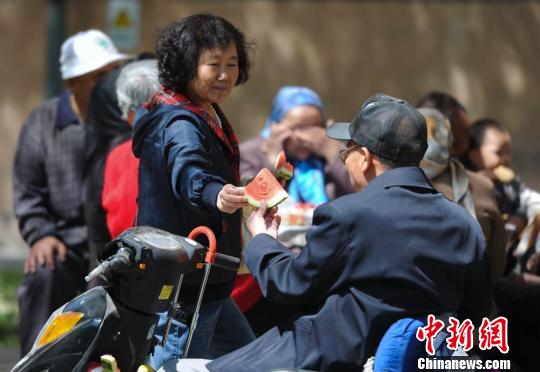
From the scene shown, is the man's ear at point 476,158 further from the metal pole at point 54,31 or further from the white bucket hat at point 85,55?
the metal pole at point 54,31

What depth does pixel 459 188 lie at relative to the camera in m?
5.67

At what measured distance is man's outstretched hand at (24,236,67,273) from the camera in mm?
6285

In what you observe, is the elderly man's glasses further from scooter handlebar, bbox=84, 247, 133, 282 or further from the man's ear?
the man's ear

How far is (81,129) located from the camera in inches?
254

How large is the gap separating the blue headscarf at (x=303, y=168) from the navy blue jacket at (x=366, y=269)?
2.37m

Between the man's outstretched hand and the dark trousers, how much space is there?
0.09 feet

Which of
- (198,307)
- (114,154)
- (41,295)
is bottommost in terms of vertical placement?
(41,295)

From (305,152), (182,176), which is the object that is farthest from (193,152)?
(305,152)

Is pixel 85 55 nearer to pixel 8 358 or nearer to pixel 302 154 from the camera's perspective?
pixel 302 154

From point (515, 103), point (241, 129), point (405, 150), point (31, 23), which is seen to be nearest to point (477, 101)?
point (515, 103)

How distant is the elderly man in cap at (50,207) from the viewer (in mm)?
6297

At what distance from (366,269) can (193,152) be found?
799mm

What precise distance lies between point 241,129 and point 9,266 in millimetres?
2743

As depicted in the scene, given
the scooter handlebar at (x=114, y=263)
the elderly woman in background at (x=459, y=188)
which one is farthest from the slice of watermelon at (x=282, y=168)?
the elderly woman in background at (x=459, y=188)
